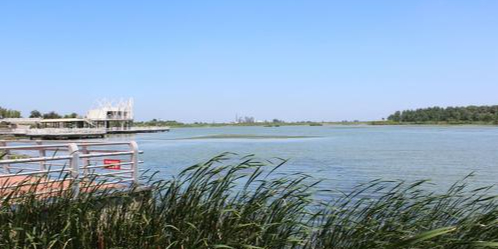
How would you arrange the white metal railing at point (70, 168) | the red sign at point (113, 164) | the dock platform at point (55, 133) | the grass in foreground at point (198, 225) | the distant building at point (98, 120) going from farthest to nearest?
the distant building at point (98, 120) → the dock platform at point (55, 133) → the red sign at point (113, 164) → the white metal railing at point (70, 168) → the grass in foreground at point (198, 225)

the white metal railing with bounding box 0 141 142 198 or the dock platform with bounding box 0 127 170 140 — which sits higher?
the white metal railing with bounding box 0 141 142 198

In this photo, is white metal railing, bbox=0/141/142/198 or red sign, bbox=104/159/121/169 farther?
red sign, bbox=104/159/121/169

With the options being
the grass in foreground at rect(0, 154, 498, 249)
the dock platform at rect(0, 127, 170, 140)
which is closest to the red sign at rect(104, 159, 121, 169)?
the grass in foreground at rect(0, 154, 498, 249)

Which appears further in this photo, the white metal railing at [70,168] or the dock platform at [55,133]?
the dock platform at [55,133]

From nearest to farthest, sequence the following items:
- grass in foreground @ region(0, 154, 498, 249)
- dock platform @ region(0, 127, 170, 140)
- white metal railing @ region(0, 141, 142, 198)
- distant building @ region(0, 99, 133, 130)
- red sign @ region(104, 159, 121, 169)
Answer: grass in foreground @ region(0, 154, 498, 249), white metal railing @ region(0, 141, 142, 198), red sign @ region(104, 159, 121, 169), dock platform @ region(0, 127, 170, 140), distant building @ region(0, 99, 133, 130)

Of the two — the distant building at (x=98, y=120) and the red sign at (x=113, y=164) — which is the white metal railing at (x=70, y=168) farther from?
the distant building at (x=98, y=120)

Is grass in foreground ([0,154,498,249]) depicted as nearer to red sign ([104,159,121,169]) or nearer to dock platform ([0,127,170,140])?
red sign ([104,159,121,169])

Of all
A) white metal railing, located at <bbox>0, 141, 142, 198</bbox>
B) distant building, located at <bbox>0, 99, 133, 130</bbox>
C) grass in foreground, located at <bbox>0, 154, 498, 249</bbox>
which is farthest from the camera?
distant building, located at <bbox>0, 99, 133, 130</bbox>

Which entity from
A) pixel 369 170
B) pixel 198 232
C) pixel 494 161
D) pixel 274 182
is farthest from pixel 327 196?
pixel 494 161

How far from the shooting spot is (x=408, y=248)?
5074 mm

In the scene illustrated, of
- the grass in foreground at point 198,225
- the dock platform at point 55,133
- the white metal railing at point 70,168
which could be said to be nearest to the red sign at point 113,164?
the white metal railing at point 70,168

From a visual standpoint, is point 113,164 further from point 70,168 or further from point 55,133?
point 55,133

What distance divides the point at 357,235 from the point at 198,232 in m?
2.04

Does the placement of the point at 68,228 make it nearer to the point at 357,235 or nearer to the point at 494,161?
the point at 357,235
